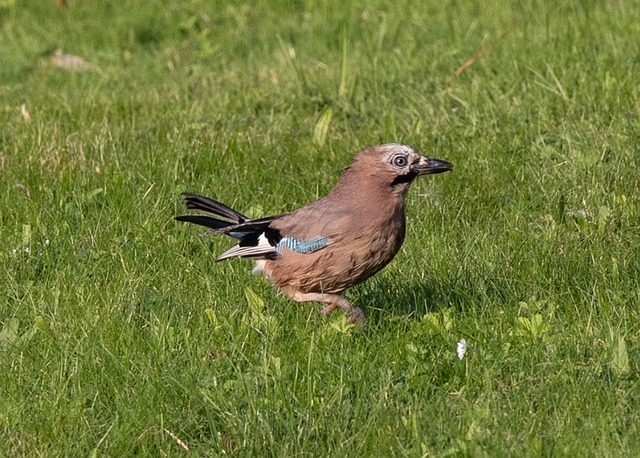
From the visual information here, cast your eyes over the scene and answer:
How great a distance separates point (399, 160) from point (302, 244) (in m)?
0.60

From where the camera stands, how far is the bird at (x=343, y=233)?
17.4ft

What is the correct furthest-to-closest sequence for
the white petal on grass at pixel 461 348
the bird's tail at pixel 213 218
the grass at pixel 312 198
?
1. the bird's tail at pixel 213 218
2. the white petal on grass at pixel 461 348
3. the grass at pixel 312 198

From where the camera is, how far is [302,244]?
18.0 ft

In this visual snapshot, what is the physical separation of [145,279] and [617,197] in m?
2.60

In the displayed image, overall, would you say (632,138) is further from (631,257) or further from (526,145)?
(631,257)

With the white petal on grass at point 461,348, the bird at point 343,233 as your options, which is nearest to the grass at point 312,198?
the white petal on grass at point 461,348

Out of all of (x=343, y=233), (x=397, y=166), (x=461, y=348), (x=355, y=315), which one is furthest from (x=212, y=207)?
(x=461, y=348)

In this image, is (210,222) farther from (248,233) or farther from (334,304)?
(334,304)

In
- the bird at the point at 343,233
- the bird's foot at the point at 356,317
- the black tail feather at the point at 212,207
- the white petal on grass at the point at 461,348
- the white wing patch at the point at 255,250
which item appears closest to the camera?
the white petal on grass at the point at 461,348

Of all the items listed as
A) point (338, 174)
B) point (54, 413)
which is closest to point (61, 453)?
point (54, 413)

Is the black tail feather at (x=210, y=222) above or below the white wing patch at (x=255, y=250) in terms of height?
above

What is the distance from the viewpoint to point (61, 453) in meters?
4.22

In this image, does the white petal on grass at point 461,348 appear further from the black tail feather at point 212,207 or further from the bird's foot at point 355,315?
the black tail feather at point 212,207

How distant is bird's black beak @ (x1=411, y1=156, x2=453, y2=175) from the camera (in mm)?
5379
